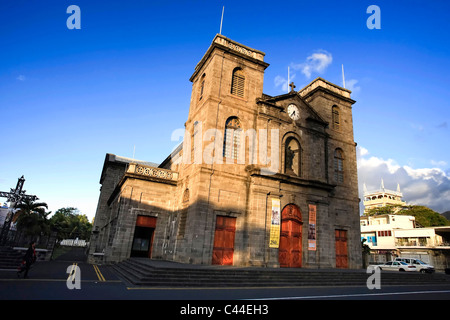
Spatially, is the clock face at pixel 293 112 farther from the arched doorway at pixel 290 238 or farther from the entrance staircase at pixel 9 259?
the entrance staircase at pixel 9 259

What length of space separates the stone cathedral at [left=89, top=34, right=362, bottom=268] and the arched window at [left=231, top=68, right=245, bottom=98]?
0.09 m

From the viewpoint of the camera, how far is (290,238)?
18.8 metres

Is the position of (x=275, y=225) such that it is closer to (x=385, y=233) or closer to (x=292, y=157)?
(x=292, y=157)

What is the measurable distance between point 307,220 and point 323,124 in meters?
8.77

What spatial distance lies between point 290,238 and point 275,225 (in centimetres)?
186

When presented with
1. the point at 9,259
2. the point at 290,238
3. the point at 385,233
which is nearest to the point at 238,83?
the point at 290,238

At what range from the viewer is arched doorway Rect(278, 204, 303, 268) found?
1836 centimetres

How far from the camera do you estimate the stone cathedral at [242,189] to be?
17172mm

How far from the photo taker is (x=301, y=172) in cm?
2089

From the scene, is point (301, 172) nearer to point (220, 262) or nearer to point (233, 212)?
point (233, 212)

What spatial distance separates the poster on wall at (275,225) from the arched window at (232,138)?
4462 millimetres

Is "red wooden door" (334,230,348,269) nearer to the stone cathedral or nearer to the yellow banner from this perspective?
the stone cathedral

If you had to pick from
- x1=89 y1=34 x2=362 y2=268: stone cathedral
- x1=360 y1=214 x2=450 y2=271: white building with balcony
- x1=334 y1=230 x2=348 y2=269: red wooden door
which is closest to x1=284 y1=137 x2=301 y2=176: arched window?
x1=89 y1=34 x2=362 y2=268: stone cathedral
